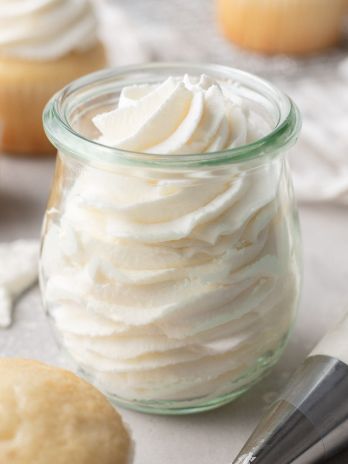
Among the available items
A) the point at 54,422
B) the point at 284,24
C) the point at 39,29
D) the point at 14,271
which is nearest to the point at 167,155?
the point at 54,422

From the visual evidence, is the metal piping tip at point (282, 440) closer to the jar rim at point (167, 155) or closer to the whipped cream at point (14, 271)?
the jar rim at point (167, 155)

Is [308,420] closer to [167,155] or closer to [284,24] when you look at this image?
[167,155]

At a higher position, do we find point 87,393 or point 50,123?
point 50,123

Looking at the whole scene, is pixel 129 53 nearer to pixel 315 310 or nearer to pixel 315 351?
pixel 315 310

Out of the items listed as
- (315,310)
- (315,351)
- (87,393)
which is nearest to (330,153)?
(315,310)

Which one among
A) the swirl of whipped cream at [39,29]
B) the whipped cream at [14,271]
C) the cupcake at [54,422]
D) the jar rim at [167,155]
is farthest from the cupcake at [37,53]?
the cupcake at [54,422]

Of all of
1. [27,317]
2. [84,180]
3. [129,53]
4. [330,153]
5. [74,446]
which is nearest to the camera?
[74,446]
